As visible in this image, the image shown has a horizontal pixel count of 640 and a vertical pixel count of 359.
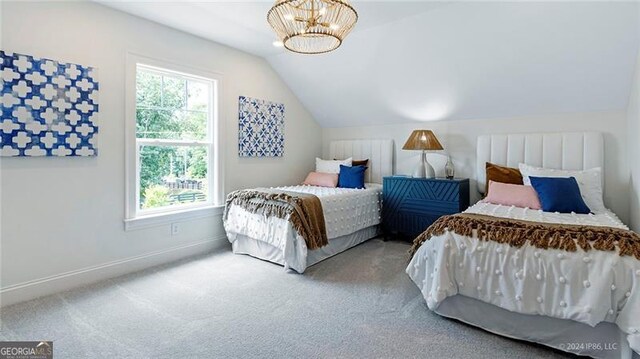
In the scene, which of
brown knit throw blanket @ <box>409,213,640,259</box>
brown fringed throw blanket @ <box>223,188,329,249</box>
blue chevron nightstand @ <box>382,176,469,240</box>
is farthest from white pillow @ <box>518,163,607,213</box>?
brown fringed throw blanket @ <box>223,188,329,249</box>

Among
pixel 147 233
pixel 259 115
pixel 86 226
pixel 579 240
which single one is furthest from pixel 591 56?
pixel 86 226

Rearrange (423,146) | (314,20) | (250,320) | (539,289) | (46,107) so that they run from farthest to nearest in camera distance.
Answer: (423,146) < (46,107) < (250,320) < (314,20) < (539,289)

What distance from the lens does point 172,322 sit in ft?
→ 6.99

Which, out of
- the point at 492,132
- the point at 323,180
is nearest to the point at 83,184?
the point at 323,180

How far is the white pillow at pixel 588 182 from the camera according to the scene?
9.62 feet

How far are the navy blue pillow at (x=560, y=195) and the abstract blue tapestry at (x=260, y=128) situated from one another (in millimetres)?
3060

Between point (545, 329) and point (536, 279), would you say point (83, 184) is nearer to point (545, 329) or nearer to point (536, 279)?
point (536, 279)

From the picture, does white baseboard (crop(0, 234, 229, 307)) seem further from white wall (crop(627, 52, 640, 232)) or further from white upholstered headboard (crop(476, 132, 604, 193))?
white wall (crop(627, 52, 640, 232))

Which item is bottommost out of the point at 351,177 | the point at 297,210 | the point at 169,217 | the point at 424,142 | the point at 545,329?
the point at 545,329

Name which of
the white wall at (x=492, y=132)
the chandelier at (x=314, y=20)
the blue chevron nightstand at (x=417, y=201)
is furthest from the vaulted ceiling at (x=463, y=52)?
the blue chevron nightstand at (x=417, y=201)

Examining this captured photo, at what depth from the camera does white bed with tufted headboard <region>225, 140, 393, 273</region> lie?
3025 mm

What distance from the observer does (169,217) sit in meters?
3.34

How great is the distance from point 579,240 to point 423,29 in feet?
7.45

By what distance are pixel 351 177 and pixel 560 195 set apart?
2220 millimetres
